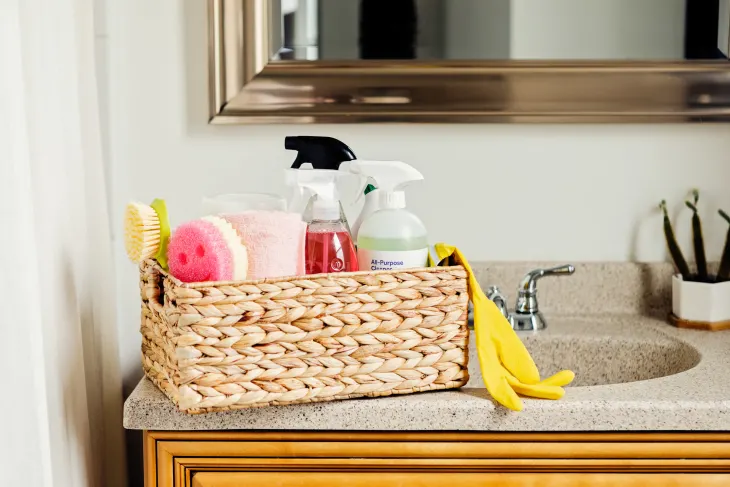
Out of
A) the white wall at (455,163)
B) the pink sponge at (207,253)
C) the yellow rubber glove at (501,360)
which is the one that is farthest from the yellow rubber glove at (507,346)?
the white wall at (455,163)

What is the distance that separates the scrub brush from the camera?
2.59 ft

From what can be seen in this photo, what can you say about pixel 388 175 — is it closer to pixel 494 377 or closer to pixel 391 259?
pixel 391 259

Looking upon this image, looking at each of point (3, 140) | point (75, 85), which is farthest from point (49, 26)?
point (3, 140)

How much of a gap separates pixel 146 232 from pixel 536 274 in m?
0.59

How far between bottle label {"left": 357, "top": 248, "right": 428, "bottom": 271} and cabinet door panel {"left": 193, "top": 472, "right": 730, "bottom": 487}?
21 centimetres

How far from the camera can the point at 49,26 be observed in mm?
804

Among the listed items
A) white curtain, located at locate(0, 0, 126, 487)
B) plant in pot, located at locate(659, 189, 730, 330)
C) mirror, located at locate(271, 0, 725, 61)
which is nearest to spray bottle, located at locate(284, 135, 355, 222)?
white curtain, located at locate(0, 0, 126, 487)

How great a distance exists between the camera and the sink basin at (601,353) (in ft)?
3.58

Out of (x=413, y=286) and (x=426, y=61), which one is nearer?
(x=413, y=286)

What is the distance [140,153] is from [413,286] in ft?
1.96

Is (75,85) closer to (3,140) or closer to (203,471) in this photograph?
(3,140)

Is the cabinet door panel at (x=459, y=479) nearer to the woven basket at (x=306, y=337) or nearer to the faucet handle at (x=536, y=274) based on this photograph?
the woven basket at (x=306, y=337)

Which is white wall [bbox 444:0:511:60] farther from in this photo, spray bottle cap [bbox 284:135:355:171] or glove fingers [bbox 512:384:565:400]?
glove fingers [bbox 512:384:565:400]

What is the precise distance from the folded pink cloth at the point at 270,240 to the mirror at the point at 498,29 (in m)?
0.46
